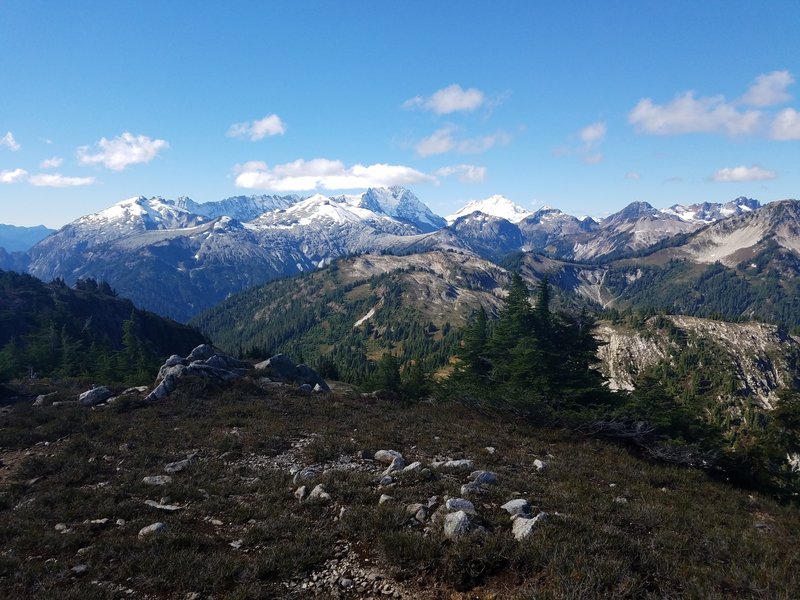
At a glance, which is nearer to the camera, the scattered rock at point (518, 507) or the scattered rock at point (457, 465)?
the scattered rock at point (518, 507)

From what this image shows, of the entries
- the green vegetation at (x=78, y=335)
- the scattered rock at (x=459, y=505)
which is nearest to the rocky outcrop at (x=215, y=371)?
the green vegetation at (x=78, y=335)

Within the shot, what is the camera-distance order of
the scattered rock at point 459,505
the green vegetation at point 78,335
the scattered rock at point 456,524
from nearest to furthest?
the scattered rock at point 456,524, the scattered rock at point 459,505, the green vegetation at point 78,335

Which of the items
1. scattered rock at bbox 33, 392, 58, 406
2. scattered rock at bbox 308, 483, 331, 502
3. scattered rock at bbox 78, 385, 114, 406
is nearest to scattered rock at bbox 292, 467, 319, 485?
scattered rock at bbox 308, 483, 331, 502

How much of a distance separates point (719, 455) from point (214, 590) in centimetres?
2683

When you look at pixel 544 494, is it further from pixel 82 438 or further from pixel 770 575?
pixel 82 438

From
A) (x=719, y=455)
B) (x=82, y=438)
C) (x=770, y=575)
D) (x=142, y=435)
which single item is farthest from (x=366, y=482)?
(x=719, y=455)

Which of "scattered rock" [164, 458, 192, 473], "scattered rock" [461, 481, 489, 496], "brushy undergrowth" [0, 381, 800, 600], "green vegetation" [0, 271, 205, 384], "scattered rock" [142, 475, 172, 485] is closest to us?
"brushy undergrowth" [0, 381, 800, 600]

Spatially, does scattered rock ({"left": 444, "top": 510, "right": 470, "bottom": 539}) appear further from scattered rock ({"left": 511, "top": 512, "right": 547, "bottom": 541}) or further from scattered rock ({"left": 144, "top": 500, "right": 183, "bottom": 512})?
scattered rock ({"left": 144, "top": 500, "right": 183, "bottom": 512})

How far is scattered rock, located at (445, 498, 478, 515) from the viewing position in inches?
Result: 488

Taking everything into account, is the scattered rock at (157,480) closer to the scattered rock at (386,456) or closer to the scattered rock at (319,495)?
the scattered rock at (319,495)

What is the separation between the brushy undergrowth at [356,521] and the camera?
370 inches

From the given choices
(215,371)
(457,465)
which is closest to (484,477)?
(457,465)

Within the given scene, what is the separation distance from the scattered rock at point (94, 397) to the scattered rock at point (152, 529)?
77.4ft

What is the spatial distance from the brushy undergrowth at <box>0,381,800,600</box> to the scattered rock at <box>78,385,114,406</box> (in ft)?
18.7
